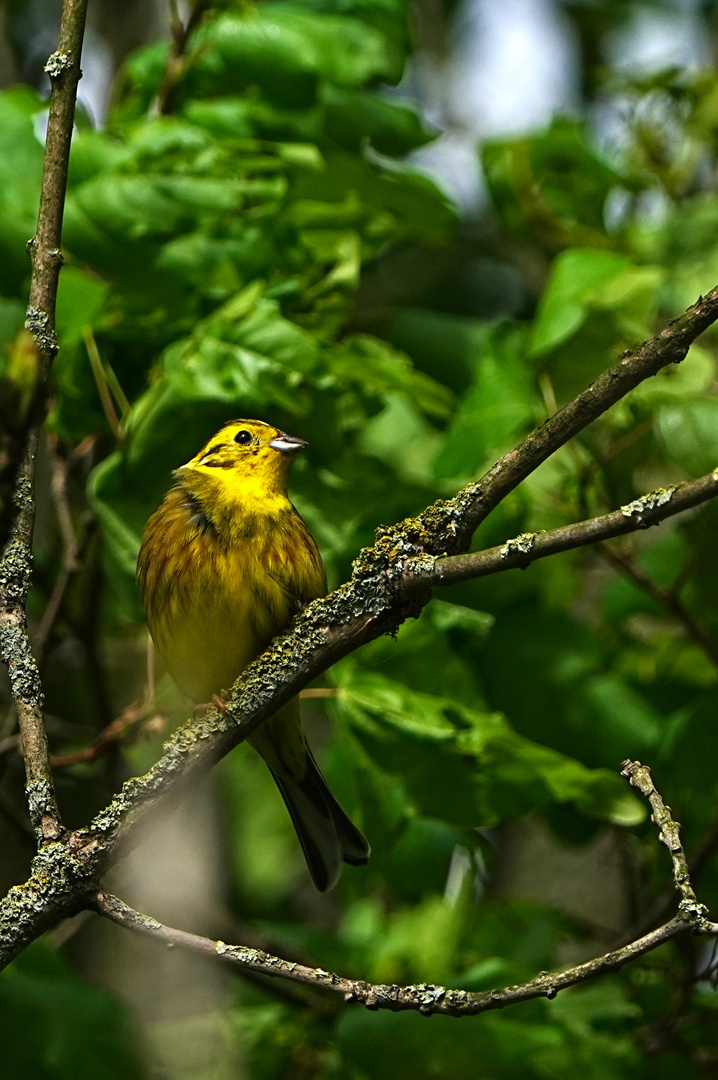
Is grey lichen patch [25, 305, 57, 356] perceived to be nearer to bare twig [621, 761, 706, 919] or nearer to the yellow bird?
the yellow bird

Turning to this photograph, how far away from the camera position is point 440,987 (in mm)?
1984

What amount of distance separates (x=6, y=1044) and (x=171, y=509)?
4.44 ft

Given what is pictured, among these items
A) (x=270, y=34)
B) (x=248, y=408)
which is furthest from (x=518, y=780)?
(x=270, y=34)

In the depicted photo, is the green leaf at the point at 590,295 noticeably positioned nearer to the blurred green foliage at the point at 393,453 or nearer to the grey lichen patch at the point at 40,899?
the blurred green foliage at the point at 393,453

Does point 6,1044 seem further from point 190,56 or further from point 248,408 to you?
point 190,56

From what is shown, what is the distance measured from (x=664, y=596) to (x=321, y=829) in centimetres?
107

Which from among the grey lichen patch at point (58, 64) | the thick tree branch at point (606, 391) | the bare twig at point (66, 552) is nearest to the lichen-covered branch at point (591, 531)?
the thick tree branch at point (606, 391)

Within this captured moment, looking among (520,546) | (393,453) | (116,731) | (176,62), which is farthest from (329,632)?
(176,62)

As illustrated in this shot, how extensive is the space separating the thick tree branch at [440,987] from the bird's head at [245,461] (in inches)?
59.3

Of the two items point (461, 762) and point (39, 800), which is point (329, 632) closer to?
point (39, 800)

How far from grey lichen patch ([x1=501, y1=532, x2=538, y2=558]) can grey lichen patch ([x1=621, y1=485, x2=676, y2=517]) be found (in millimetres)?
149

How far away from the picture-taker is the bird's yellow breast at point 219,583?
312 centimetres

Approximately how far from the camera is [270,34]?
132 inches

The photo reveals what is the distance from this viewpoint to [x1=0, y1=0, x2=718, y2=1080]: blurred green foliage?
3.06 meters
